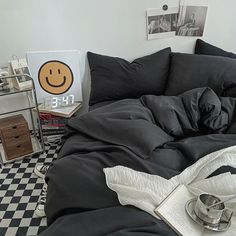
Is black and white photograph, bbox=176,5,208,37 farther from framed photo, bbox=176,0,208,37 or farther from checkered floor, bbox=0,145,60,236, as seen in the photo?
checkered floor, bbox=0,145,60,236

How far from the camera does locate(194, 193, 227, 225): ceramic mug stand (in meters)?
0.88

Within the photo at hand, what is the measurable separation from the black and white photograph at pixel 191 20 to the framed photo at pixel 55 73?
2.96ft

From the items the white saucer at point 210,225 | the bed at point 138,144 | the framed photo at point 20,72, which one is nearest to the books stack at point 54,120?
the framed photo at point 20,72

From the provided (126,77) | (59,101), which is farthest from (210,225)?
(59,101)

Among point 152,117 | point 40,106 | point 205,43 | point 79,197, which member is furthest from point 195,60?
point 79,197

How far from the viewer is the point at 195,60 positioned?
2.02 m

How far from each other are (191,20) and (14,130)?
1.66 m

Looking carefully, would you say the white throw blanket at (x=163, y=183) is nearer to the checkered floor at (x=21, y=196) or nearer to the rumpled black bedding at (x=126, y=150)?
the rumpled black bedding at (x=126, y=150)

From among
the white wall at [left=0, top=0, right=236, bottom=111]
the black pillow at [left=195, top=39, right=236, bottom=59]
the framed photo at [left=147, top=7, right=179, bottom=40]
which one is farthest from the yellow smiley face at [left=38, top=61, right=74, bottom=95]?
the black pillow at [left=195, top=39, right=236, bottom=59]

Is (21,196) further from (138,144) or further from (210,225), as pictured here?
(210,225)

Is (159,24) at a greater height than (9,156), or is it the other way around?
(159,24)

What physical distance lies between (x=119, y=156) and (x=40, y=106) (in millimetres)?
1226

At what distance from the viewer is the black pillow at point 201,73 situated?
188 cm

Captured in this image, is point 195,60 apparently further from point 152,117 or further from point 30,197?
point 30,197
